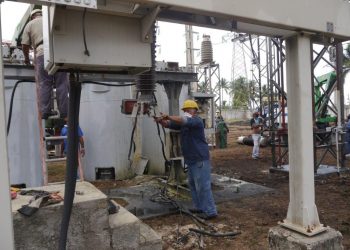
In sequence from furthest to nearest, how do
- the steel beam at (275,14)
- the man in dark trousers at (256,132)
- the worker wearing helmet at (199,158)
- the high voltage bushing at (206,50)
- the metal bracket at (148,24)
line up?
the high voltage bushing at (206,50) → the man in dark trousers at (256,132) → the worker wearing helmet at (199,158) → the steel beam at (275,14) → the metal bracket at (148,24)

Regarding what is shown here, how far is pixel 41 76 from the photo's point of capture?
16.2 ft

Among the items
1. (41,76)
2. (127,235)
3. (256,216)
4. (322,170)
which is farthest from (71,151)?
(322,170)

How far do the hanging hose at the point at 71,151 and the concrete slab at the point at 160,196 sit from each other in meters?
3.60

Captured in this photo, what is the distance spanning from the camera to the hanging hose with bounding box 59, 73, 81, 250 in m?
2.34

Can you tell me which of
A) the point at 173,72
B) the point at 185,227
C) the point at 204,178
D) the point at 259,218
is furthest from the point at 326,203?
the point at 173,72

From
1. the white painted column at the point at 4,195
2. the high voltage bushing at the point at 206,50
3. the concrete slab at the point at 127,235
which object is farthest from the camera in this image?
the high voltage bushing at the point at 206,50

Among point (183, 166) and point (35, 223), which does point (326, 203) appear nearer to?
point (183, 166)

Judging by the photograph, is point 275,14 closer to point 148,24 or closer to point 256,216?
point 148,24

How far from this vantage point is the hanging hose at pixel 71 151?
92.2 inches

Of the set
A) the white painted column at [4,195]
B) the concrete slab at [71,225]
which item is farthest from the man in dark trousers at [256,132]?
the white painted column at [4,195]

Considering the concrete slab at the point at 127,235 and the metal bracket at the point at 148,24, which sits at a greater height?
the metal bracket at the point at 148,24

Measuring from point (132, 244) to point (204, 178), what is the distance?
239 centimetres

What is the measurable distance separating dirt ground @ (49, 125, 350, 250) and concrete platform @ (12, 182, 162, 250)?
115 centimetres

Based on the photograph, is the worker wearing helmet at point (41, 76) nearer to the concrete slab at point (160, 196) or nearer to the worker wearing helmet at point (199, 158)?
the worker wearing helmet at point (199, 158)
